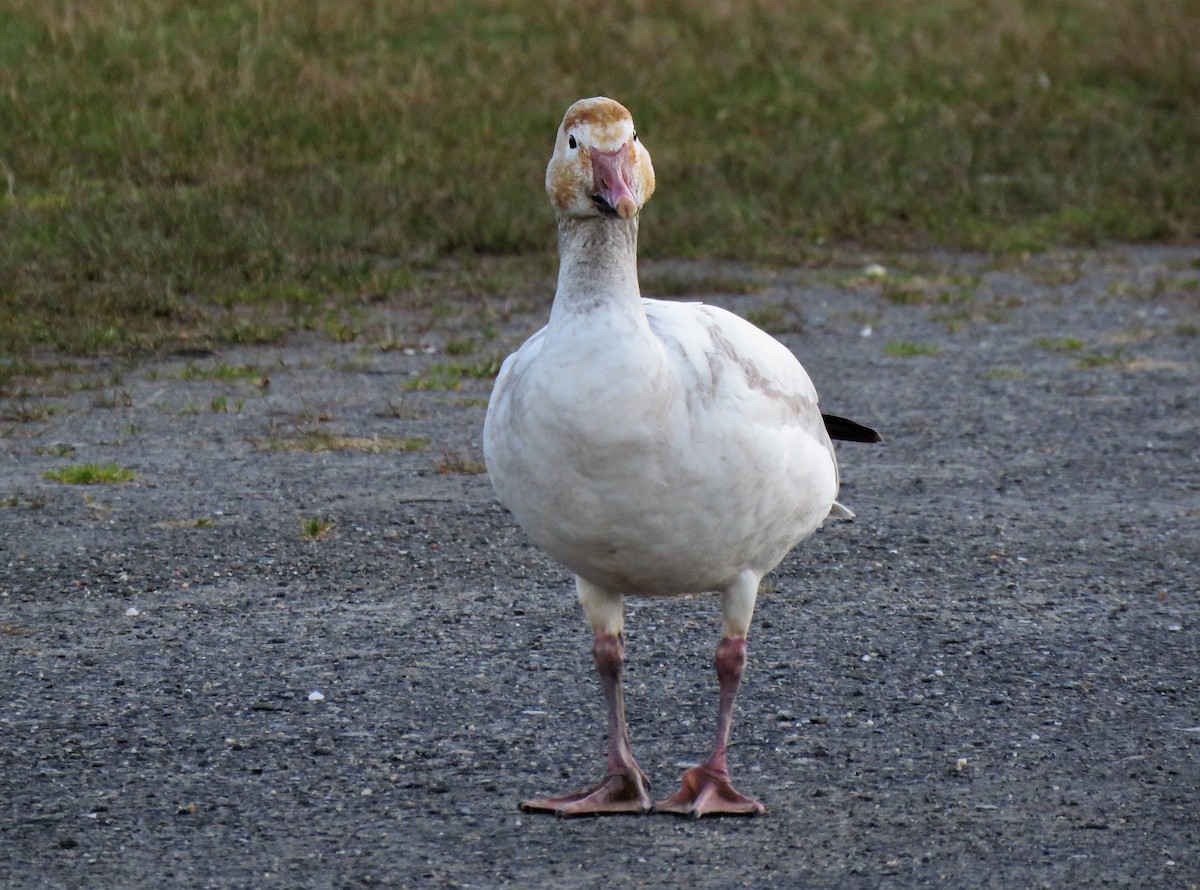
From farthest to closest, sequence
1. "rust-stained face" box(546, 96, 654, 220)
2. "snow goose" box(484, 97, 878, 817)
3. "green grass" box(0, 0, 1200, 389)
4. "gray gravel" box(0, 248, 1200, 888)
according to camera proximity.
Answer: "green grass" box(0, 0, 1200, 389)
"gray gravel" box(0, 248, 1200, 888)
"rust-stained face" box(546, 96, 654, 220)
"snow goose" box(484, 97, 878, 817)

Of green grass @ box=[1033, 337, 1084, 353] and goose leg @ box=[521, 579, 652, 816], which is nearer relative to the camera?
goose leg @ box=[521, 579, 652, 816]

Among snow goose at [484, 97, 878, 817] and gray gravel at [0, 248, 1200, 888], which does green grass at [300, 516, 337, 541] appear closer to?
gray gravel at [0, 248, 1200, 888]

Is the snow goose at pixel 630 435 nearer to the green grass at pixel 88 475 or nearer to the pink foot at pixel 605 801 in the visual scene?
the pink foot at pixel 605 801

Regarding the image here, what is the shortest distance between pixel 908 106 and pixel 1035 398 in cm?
909

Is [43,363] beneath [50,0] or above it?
beneath

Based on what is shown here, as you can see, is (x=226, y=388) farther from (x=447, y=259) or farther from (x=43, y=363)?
(x=447, y=259)

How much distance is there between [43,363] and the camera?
998 centimetres

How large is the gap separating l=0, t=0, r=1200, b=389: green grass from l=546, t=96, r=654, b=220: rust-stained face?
21.8 feet

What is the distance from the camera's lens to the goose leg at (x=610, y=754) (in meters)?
4.42

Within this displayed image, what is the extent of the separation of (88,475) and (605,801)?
404 centimetres

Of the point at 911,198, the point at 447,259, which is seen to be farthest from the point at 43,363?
the point at 911,198

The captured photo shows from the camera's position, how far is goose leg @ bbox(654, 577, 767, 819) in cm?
440

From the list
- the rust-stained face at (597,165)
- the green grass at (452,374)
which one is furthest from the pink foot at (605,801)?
the green grass at (452,374)

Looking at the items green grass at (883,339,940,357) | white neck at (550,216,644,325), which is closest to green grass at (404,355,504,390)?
green grass at (883,339,940,357)
